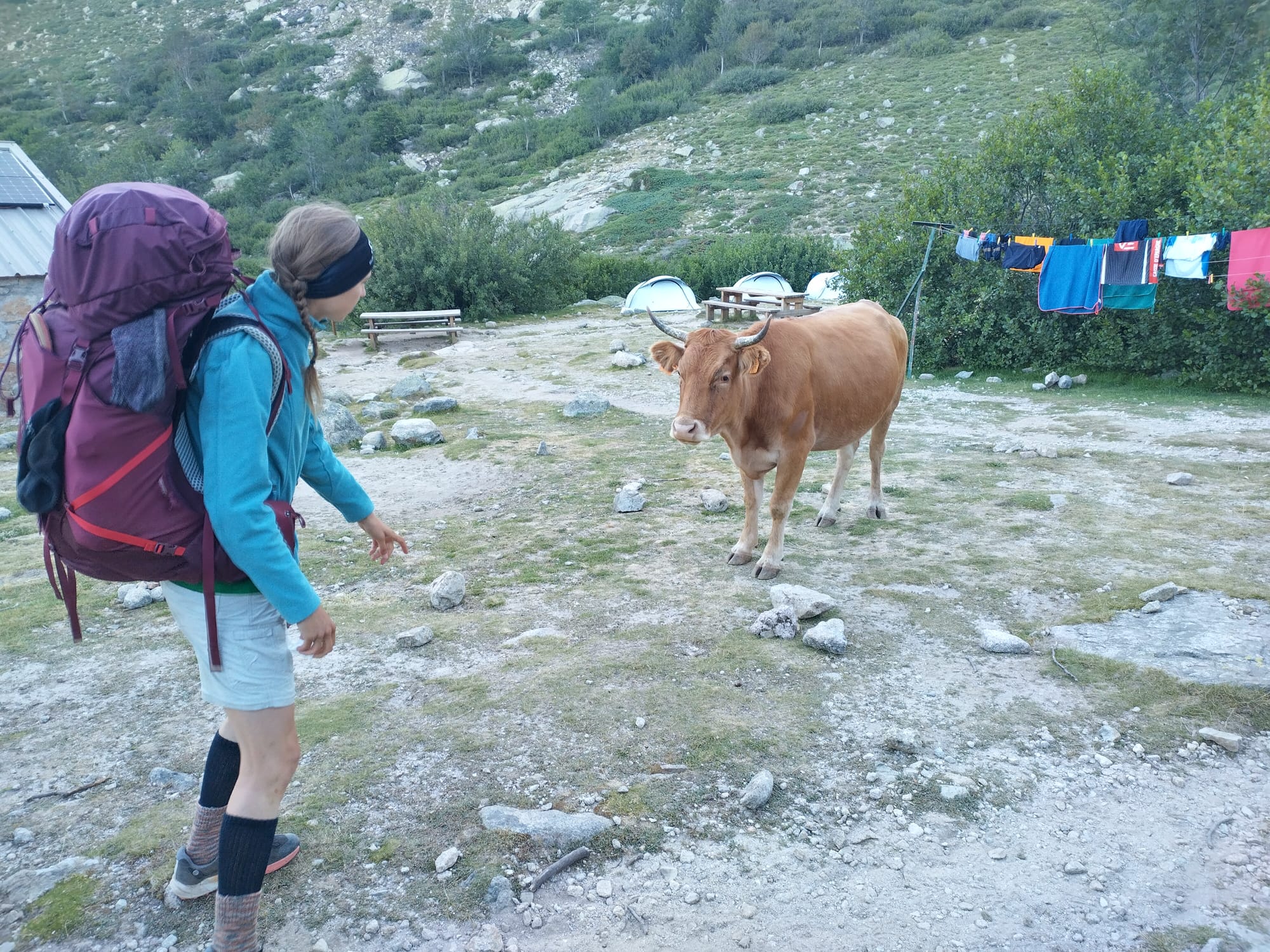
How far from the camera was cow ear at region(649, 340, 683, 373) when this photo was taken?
5.51m

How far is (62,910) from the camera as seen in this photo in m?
2.62

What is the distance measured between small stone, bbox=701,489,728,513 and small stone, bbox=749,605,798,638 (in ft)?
6.94

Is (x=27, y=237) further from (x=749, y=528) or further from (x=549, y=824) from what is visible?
(x=549, y=824)

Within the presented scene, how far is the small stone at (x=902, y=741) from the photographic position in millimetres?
3473

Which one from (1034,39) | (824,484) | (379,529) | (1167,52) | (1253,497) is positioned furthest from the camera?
(1034,39)

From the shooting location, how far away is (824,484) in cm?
739

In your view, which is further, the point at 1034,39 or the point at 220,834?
the point at 1034,39

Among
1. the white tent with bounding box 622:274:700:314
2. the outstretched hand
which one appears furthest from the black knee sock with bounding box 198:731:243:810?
the white tent with bounding box 622:274:700:314

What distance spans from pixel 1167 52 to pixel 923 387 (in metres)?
20.9

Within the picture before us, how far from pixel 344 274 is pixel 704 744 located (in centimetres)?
231

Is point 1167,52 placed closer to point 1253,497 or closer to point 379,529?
point 1253,497

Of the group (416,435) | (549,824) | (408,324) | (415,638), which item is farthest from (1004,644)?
(408,324)

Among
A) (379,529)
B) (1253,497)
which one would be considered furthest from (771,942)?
(1253,497)

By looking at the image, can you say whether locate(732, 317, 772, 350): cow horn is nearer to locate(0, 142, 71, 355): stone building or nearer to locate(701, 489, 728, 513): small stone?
locate(701, 489, 728, 513): small stone
